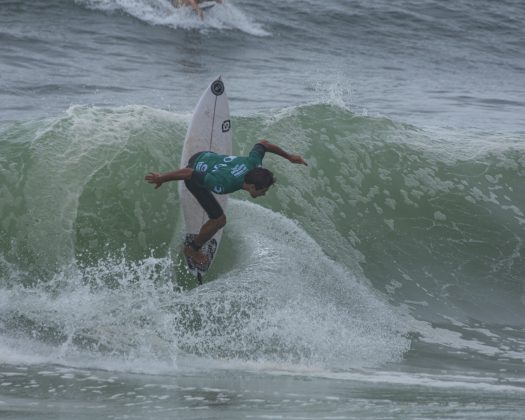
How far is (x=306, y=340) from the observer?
7.09 meters

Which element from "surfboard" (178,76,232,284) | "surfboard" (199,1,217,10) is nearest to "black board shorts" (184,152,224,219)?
"surfboard" (178,76,232,284)

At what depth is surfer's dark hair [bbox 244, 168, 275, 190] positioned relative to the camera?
723cm

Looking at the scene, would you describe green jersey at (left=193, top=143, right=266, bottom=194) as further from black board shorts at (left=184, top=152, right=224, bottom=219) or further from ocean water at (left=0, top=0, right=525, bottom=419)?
ocean water at (left=0, top=0, right=525, bottom=419)

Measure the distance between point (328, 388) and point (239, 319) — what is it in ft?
4.58

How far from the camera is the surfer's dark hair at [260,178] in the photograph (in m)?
7.23

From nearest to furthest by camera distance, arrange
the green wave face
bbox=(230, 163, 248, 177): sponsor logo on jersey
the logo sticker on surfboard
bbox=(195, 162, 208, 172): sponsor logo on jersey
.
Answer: the green wave face, bbox=(230, 163, 248, 177): sponsor logo on jersey, bbox=(195, 162, 208, 172): sponsor logo on jersey, the logo sticker on surfboard

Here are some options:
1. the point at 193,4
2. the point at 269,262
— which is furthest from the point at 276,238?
the point at 193,4

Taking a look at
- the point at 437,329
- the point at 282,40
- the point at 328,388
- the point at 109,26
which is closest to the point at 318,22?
the point at 282,40

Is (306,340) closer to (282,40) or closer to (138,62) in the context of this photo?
(138,62)

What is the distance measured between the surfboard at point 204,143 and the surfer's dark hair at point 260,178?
113 cm

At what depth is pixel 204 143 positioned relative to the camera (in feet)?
27.8

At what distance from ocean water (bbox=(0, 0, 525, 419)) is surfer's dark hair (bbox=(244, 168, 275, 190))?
35.5 inches

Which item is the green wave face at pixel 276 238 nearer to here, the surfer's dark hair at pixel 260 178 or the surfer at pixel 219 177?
the surfer at pixel 219 177

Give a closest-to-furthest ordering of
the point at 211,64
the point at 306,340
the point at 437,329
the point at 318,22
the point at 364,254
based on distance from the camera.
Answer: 1. the point at 306,340
2. the point at 437,329
3. the point at 364,254
4. the point at 211,64
5. the point at 318,22
